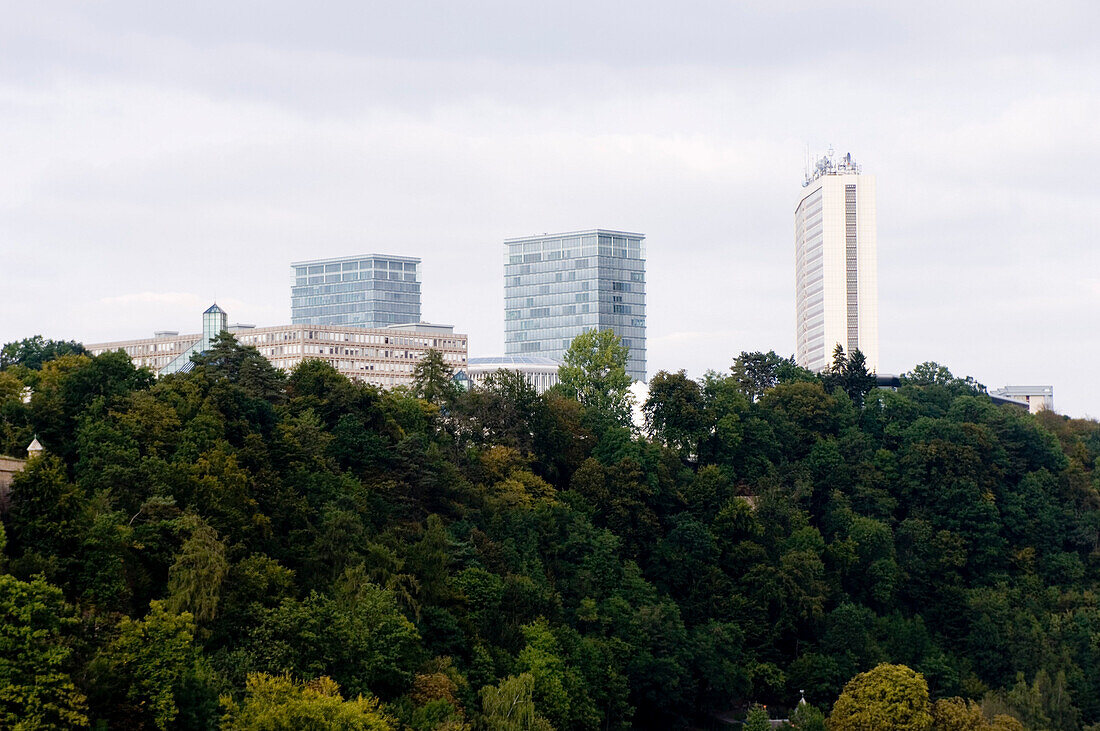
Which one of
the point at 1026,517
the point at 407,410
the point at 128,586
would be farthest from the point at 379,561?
the point at 1026,517

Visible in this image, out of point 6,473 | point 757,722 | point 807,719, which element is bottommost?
point 807,719

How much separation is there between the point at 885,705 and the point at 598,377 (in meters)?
48.5

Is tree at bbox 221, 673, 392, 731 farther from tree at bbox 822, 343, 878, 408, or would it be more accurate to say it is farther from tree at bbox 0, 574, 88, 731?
tree at bbox 822, 343, 878, 408

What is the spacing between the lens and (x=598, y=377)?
128m

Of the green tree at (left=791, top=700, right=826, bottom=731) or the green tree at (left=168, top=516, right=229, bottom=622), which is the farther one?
the green tree at (left=791, top=700, right=826, bottom=731)

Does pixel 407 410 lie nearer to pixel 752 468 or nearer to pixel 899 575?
pixel 752 468

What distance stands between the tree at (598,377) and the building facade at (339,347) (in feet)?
181

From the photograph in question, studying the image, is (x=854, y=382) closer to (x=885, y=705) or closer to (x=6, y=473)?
(x=885, y=705)

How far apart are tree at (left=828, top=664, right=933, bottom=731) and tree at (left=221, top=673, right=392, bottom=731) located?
33.6 m

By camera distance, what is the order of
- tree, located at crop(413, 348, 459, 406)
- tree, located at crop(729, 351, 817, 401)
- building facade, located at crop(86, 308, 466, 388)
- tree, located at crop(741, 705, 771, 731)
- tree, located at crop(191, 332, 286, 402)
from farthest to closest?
building facade, located at crop(86, 308, 466, 388) < tree, located at crop(729, 351, 817, 401) < tree, located at crop(413, 348, 459, 406) < tree, located at crop(191, 332, 286, 402) < tree, located at crop(741, 705, 771, 731)

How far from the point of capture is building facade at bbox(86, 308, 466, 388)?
608 ft

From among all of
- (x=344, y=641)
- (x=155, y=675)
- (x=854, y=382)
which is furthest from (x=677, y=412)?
(x=155, y=675)

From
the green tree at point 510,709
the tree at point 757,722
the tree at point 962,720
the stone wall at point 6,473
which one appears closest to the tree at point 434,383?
the tree at point 757,722

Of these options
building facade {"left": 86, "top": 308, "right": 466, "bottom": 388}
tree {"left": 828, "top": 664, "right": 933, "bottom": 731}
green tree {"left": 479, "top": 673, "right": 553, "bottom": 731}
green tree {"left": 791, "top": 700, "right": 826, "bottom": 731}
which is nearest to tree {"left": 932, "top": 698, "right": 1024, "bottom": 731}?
tree {"left": 828, "top": 664, "right": 933, "bottom": 731}
